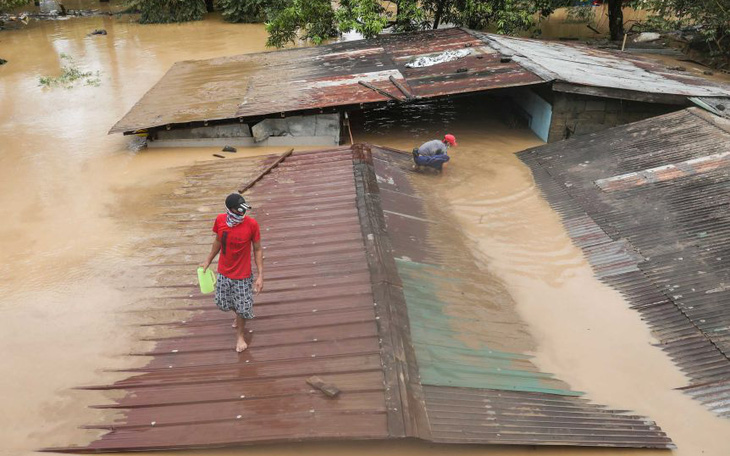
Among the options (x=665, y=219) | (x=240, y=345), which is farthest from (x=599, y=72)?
(x=240, y=345)

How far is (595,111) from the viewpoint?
12383 millimetres

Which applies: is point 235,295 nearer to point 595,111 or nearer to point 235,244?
point 235,244

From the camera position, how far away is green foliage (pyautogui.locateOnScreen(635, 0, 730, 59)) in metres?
17.6

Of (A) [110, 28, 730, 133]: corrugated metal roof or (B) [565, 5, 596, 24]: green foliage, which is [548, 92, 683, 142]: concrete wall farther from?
(B) [565, 5, 596, 24]: green foliage

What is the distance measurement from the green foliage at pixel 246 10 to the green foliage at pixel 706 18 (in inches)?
682

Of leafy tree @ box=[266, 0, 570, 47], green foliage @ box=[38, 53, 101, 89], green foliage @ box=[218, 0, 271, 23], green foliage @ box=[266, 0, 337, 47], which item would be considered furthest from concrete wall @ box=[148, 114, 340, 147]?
green foliage @ box=[218, 0, 271, 23]

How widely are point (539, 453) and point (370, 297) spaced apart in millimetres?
2365

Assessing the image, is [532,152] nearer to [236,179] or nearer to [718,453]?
[236,179]

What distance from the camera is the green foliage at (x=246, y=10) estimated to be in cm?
2850

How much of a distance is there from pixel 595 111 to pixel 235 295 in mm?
9685

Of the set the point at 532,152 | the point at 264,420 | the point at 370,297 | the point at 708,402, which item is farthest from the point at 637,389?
the point at 532,152

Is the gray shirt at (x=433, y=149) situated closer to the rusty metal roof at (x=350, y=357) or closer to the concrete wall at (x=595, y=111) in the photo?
the rusty metal roof at (x=350, y=357)

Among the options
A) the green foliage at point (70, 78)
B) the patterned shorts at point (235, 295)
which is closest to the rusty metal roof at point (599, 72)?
the patterned shorts at point (235, 295)

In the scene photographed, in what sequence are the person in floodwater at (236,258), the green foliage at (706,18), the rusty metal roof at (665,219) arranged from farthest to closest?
the green foliage at (706,18) < the rusty metal roof at (665,219) < the person in floodwater at (236,258)
